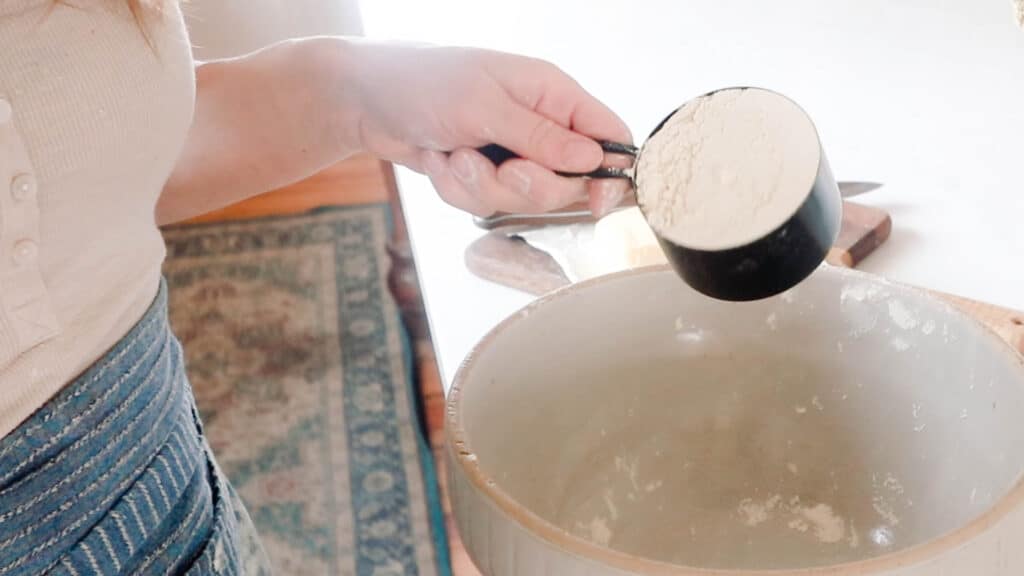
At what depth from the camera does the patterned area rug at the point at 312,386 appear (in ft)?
4.59

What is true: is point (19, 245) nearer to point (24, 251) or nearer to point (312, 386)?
point (24, 251)

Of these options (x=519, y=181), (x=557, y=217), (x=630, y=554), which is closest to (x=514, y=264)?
(x=557, y=217)

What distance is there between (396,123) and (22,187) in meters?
0.19

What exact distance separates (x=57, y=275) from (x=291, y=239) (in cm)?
163

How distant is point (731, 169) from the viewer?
0.39 metres

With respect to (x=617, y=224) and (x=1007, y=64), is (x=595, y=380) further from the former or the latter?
(x=1007, y=64)

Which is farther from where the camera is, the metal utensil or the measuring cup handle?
the metal utensil

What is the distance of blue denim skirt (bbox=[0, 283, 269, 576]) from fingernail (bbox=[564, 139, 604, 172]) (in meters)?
0.23

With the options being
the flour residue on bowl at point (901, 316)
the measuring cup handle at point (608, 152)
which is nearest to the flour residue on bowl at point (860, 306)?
the flour residue on bowl at point (901, 316)

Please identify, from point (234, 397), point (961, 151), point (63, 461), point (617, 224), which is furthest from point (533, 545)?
point (234, 397)

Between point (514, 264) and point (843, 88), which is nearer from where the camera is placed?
point (514, 264)

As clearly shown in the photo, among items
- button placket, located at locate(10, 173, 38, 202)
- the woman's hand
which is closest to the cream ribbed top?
button placket, located at locate(10, 173, 38, 202)

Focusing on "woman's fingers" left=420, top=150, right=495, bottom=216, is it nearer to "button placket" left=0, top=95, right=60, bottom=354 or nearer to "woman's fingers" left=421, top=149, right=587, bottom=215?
"woman's fingers" left=421, top=149, right=587, bottom=215

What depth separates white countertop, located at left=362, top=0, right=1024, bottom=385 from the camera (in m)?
0.66
